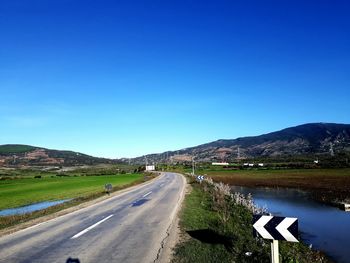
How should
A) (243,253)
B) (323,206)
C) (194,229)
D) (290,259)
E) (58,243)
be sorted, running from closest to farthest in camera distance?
1. (290,259)
2. (243,253)
3. (58,243)
4. (194,229)
5. (323,206)

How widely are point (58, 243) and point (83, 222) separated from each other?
588cm

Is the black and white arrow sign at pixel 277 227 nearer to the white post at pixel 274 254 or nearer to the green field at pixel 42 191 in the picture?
the white post at pixel 274 254

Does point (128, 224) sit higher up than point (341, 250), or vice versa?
point (128, 224)

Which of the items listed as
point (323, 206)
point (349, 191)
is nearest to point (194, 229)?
point (323, 206)

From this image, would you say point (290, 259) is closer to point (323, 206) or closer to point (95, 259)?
point (95, 259)

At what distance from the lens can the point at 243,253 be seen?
39.7ft

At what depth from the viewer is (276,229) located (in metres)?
8.32

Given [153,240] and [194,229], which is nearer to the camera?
[153,240]

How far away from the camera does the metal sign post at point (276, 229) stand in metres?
8.09

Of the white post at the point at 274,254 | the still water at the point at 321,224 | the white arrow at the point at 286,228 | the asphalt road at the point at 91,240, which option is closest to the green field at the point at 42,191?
the asphalt road at the point at 91,240

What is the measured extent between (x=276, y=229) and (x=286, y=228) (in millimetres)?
246

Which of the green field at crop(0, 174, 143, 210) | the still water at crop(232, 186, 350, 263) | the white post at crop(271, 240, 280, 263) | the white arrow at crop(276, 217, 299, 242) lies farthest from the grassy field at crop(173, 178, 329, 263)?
the green field at crop(0, 174, 143, 210)

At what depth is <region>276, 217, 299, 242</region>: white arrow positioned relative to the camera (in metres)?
8.10

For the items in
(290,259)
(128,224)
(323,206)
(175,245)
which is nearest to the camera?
(290,259)
